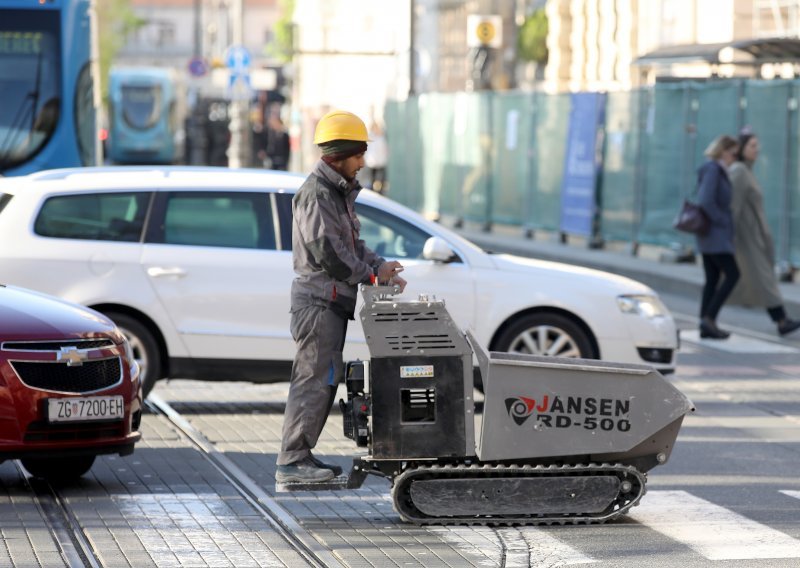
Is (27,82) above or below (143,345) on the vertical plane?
above

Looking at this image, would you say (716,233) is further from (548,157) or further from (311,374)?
(548,157)

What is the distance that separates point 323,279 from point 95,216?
3.67 m

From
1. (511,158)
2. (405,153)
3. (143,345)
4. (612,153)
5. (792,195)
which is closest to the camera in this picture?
(143,345)

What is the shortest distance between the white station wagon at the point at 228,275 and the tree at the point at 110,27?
64.4 meters

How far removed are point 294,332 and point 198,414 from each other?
350cm

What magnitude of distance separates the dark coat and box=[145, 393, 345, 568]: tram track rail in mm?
6031

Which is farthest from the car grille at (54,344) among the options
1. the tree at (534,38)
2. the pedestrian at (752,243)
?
the tree at (534,38)

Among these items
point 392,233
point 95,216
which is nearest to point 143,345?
point 95,216

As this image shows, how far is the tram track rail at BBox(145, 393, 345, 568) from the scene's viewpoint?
7113 millimetres

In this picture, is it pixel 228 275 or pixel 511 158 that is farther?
pixel 511 158

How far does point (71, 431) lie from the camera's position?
8.27m

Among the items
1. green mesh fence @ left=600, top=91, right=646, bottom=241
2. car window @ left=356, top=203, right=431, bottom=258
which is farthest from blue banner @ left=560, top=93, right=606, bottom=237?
car window @ left=356, top=203, right=431, bottom=258

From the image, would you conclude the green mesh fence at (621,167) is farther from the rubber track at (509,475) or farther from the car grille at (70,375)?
the rubber track at (509,475)

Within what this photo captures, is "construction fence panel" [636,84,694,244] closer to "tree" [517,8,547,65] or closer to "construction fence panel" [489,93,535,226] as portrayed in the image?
"construction fence panel" [489,93,535,226]
